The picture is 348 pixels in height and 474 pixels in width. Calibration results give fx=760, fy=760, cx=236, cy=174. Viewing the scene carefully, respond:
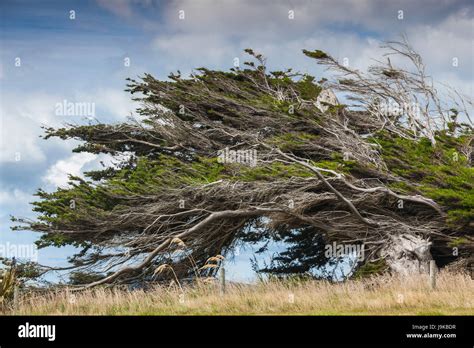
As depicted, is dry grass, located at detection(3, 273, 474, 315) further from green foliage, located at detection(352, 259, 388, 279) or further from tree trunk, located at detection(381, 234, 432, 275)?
tree trunk, located at detection(381, 234, 432, 275)

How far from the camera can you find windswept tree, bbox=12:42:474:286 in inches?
810

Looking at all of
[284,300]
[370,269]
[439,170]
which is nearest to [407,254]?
[370,269]

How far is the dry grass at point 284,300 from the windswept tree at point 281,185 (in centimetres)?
182

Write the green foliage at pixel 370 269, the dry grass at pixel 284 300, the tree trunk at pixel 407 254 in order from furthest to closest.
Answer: the tree trunk at pixel 407 254
the green foliage at pixel 370 269
the dry grass at pixel 284 300

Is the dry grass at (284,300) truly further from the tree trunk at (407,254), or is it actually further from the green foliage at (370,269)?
the tree trunk at (407,254)

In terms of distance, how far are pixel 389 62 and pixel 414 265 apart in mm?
7030

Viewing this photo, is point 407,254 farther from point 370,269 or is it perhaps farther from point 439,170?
point 439,170

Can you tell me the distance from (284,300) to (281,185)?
5.19 metres

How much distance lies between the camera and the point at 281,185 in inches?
803

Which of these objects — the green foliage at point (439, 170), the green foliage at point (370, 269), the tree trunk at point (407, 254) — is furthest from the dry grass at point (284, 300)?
the green foliage at point (439, 170)

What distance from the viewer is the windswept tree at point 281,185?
67.5 ft

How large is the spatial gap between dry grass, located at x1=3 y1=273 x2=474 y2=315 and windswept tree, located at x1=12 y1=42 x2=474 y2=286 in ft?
5.98
